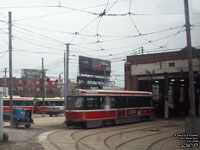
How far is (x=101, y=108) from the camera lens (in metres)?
23.0

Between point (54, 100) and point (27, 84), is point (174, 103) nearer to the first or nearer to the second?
point (54, 100)

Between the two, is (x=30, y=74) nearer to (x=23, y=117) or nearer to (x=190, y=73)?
(x=23, y=117)

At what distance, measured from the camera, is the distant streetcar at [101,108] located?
21.9 metres

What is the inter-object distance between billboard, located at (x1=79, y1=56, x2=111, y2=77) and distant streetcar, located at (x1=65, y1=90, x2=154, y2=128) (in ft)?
94.6

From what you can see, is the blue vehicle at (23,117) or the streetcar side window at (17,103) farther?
the streetcar side window at (17,103)

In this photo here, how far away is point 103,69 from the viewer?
60.3m

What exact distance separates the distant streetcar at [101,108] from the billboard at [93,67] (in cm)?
2882

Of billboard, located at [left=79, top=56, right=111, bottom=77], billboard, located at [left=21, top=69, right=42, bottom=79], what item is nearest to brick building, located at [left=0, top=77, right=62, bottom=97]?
billboard, located at [left=21, top=69, right=42, bottom=79]

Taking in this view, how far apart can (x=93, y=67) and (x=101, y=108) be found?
117ft

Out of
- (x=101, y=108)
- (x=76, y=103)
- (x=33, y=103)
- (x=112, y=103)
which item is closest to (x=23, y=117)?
(x=76, y=103)

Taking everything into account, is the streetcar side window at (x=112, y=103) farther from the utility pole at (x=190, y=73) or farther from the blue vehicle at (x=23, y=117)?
the utility pole at (x=190, y=73)

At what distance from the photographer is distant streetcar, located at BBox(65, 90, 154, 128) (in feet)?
72.0

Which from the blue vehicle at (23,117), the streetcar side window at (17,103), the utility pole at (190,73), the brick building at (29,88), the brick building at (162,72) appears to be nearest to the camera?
the utility pole at (190,73)

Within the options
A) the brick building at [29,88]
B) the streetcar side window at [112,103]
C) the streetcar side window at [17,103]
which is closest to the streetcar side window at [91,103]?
the streetcar side window at [112,103]
